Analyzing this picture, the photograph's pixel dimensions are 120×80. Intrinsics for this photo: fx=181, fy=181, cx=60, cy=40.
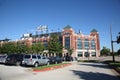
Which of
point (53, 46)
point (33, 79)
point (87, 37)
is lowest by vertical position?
point (33, 79)

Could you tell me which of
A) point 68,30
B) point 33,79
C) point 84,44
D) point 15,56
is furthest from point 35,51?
point 33,79

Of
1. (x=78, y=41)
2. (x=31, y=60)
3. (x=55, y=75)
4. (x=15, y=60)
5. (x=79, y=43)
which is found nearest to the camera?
(x=55, y=75)

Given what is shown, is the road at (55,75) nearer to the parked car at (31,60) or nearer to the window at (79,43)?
the parked car at (31,60)

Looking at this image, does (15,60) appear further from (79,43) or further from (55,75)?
(79,43)

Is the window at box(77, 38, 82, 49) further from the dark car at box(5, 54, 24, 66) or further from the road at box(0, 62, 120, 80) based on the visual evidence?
the road at box(0, 62, 120, 80)

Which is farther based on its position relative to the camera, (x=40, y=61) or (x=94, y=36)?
(x=94, y=36)

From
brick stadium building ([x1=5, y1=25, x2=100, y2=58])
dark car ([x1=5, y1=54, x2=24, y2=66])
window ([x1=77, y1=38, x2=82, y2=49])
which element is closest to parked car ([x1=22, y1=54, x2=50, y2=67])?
dark car ([x1=5, y1=54, x2=24, y2=66])

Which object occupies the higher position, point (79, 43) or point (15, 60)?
point (79, 43)

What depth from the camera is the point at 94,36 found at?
338 ft

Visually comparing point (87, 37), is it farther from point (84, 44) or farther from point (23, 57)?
point (23, 57)

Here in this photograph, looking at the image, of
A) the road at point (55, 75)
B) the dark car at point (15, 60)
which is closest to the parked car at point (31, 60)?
the dark car at point (15, 60)

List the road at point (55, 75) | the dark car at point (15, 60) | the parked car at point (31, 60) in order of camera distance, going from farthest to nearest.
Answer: the dark car at point (15, 60)
the parked car at point (31, 60)
the road at point (55, 75)

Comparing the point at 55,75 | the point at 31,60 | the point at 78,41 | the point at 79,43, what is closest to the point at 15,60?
the point at 31,60

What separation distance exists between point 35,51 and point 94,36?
43883 millimetres
